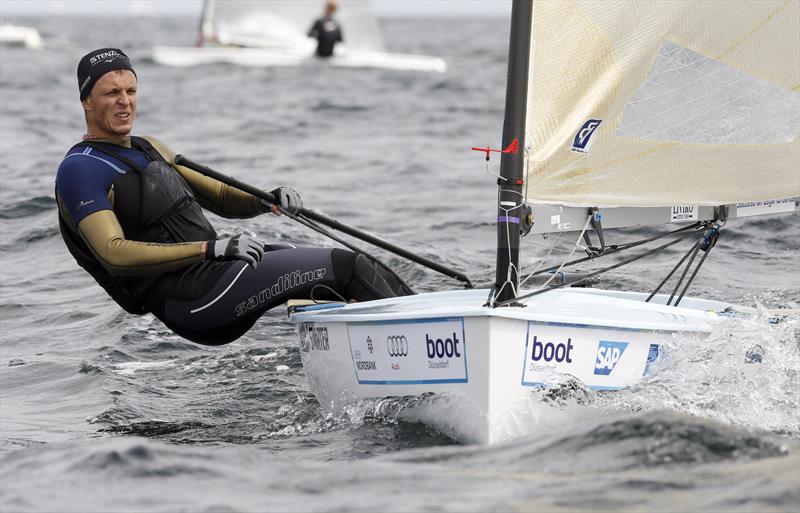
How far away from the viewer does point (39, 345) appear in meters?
5.72

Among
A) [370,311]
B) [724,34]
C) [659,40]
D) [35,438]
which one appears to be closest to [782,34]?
[724,34]

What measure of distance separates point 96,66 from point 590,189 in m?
1.89

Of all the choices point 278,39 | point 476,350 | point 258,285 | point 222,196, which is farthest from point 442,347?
point 278,39

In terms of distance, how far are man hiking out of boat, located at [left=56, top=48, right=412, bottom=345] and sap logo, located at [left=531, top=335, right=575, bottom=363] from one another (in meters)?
0.82

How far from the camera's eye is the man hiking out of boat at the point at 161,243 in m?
4.11

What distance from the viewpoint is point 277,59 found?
2544cm

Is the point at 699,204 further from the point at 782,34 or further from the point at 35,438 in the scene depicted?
the point at 35,438

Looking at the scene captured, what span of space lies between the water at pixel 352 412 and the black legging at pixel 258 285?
442 millimetres

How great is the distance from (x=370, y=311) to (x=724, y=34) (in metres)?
1.81

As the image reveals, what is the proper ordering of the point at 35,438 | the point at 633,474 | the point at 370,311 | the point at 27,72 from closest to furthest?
the point at 633,474 < the point at 370,311 < the point at 35,438 < the point at 27,72

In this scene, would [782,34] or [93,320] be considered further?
[93,320]

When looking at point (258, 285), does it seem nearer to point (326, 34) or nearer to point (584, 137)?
point (584, 137)

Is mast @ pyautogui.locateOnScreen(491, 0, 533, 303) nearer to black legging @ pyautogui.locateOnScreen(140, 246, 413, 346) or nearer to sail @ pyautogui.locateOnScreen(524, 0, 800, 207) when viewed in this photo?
sail @ pyautogui.locateOnScreen(524, 0, 800, 207)

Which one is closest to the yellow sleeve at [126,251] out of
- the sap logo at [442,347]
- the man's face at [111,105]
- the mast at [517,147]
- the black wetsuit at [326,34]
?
the man's face at [111,105]
